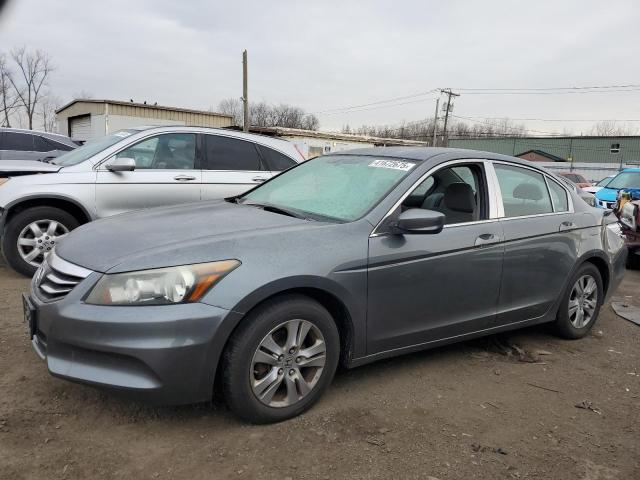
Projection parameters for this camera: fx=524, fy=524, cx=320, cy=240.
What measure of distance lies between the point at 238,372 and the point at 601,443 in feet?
6.78

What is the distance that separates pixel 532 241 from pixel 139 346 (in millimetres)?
2960

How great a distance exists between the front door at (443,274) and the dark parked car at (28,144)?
859 centimetres

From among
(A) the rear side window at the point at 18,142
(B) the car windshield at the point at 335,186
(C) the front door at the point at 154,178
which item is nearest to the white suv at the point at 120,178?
(C) the front door at the point at 154,178

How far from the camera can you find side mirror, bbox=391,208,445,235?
3.18 meters

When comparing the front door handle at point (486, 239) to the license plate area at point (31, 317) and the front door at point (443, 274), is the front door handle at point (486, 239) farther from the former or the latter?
the license plate area at point (31, 317)

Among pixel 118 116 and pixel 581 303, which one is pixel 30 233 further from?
pixel 118 116

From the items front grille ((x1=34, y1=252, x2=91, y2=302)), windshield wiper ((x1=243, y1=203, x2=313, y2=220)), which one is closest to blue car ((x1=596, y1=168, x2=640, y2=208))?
windshield wiper ((x1=243, y1=203, x2=313, y2=220))

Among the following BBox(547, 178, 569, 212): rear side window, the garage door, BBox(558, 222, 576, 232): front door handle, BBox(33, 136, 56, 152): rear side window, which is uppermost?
the garage door

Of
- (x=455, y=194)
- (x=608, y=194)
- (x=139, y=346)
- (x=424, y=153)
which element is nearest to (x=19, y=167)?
(x=139, y=346)

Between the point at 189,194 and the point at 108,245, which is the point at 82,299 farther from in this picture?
the point at 189,194

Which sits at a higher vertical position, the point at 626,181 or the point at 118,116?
the point at 118,116

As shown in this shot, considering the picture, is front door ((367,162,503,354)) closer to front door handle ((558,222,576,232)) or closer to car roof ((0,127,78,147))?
front door handle ((558,222,576,232))

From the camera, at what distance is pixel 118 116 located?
2545cm

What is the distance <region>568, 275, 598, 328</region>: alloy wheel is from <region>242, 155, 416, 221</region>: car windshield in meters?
2.05
